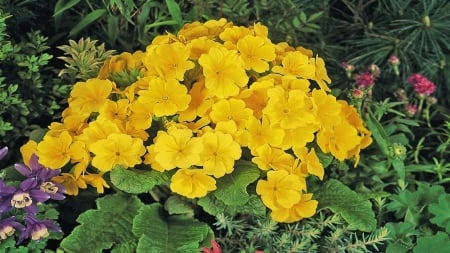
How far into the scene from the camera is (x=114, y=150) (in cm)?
233

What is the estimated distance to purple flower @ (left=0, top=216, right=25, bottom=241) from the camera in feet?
7.08

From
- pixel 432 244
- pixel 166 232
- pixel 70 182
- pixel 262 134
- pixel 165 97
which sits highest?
pixel 165 97

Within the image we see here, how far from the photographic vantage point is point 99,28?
298 centimetres

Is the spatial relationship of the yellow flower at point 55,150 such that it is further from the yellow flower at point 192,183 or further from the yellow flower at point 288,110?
the yellow flower at point 288,110

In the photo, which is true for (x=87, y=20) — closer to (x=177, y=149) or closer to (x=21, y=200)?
(x=177, y=149)

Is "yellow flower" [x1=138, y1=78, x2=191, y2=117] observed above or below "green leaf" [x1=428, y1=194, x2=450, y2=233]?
above

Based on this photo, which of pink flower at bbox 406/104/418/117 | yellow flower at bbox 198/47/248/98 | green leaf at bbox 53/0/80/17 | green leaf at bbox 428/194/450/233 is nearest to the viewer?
yellow flower at bbox 198/47/248/98

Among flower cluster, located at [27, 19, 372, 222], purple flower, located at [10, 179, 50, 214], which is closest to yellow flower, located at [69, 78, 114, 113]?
flower cluster, located at [27, 19, 372, 222]

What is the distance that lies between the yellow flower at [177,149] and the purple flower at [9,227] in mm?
400

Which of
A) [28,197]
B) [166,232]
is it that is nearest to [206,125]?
[166,232]

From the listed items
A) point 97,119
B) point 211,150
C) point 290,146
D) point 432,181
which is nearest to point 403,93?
point 432,181

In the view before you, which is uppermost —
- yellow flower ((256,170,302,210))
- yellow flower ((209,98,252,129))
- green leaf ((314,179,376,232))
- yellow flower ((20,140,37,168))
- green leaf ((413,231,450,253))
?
yellow flower ((209,98,252,129))

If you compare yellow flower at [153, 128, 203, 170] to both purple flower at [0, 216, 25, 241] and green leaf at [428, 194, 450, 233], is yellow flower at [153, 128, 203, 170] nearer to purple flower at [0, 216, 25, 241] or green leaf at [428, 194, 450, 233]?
purple flower at [0, 216, 25, 241]

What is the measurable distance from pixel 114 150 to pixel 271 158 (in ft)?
1.44
